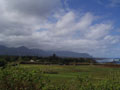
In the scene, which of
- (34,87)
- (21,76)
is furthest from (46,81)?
(21,76)

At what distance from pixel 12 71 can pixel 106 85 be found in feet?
8.20

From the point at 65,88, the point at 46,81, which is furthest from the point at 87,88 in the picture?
the point at 46,81

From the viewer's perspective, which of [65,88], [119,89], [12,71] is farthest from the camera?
[12,71]

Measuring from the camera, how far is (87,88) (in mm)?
3330

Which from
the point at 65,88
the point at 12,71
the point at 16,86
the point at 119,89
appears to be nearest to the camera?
the point at 119,89

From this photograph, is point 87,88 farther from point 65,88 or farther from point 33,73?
point 33,73

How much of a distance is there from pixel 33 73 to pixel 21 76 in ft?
1.01

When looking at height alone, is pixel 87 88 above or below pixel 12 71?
below

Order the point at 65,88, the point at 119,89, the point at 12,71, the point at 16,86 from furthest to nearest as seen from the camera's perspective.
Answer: the point at 12,71, the point at 16,86, the point at 65,88, the point at 119,89

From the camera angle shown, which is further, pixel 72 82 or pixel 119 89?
pixel 72 82

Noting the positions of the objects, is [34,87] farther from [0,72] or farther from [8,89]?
[0,72]

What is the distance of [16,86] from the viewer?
3.82 metres

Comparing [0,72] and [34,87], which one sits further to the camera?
[0,72]

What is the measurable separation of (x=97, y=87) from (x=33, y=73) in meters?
1.58
